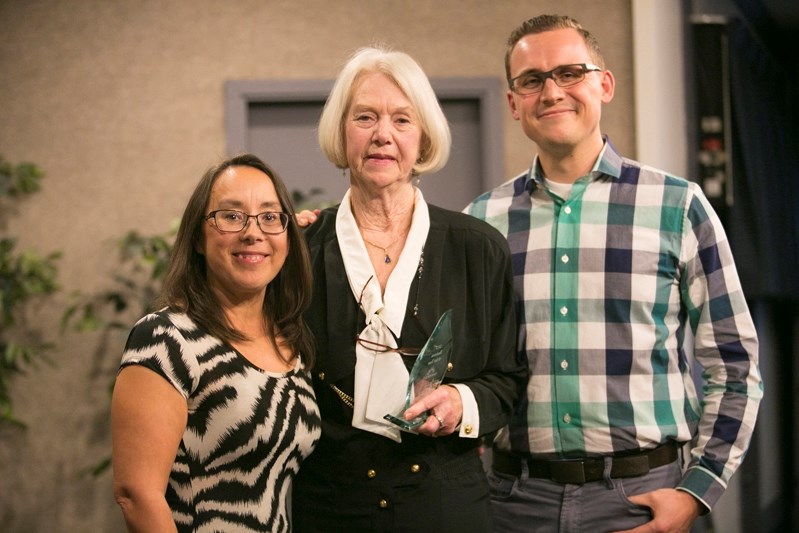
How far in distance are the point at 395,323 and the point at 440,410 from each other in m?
0.21

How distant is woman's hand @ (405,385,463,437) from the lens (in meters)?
1.55

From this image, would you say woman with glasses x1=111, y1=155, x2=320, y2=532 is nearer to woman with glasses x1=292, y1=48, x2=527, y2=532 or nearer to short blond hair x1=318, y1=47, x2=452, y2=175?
woman with glasses x1=292, y1=48, x2=527, y2=532

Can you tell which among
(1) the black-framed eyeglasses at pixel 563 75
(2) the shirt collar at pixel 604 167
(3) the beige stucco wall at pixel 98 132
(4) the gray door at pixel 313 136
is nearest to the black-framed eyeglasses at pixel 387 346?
(2) the shirt collar at pixel 604 167

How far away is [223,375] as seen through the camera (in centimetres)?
152

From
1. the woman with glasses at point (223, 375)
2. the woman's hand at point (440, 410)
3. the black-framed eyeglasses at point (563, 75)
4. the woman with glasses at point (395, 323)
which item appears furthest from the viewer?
the black-framed eyeglasses at point (563, 75)

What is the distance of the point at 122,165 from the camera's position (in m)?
4.25

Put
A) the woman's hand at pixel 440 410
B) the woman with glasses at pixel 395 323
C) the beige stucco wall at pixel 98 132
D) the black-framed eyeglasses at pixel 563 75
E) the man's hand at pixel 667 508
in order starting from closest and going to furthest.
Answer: the woman's hand at pixel 440 410 → the woman with glasses at pixel 395 323 → the man's hand at pixel 667 508 → the black-framed eyeglasses at pixel 563 75 → the beige stucco wall at pixel 98 132

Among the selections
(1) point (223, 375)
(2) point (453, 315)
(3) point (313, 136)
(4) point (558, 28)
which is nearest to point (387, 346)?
(2) point (453, 315)

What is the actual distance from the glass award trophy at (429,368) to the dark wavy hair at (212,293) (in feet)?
0.82

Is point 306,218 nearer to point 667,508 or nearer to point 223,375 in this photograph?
point 223,375

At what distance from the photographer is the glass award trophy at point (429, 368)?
59.9 inches

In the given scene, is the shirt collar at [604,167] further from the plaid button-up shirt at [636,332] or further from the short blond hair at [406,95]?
the short blond hair at [406,95]

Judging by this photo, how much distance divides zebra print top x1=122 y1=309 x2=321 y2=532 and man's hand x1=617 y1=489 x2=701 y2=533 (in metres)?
0.75

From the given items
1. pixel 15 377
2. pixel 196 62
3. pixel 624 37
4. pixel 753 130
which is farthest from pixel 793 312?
pixel 15 377
